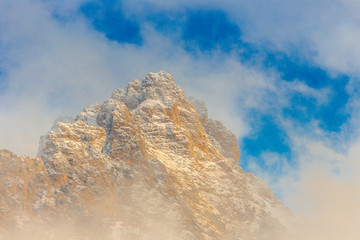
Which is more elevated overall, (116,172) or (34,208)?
(116,172)

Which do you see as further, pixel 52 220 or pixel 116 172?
pixel 116 172

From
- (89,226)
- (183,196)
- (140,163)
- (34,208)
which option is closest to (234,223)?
(183,196)

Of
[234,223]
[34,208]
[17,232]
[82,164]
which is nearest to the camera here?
[17,232]

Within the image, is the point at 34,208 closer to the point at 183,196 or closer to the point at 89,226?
the point at 89,226

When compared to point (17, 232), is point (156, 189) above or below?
above

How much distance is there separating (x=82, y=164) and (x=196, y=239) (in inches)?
1722

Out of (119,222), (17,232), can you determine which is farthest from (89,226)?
(17,232)

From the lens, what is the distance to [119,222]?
560ft

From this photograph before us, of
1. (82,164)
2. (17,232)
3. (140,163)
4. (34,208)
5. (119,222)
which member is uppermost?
(140,163)

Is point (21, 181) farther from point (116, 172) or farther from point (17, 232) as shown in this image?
point (116, 172)

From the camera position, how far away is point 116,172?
184 m

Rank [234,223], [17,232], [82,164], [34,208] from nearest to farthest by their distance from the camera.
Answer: [17,232]
[34,208]
[82,164]
[234,223]

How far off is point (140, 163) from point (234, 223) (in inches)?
1524

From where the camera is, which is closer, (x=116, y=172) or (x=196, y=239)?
(x=196, y=239)
